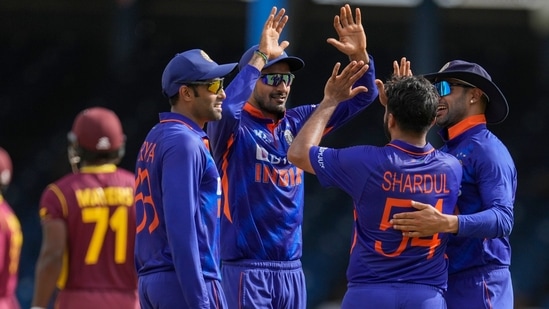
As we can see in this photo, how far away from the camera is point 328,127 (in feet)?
21.7

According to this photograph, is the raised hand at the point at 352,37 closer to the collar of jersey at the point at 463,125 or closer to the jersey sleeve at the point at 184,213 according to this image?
the collar of jersey at the point at 463,125

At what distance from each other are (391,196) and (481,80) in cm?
97

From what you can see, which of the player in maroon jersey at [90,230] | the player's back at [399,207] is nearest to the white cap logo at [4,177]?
the player in maroon jersey at [90,230]

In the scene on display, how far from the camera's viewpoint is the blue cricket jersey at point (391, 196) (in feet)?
17.4

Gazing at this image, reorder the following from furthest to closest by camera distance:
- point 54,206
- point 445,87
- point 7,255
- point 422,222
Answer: point 7,255 < point 54,206 < point 445,87 < point 422,222

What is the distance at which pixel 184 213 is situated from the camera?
16.3 ft

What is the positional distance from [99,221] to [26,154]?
600 inches

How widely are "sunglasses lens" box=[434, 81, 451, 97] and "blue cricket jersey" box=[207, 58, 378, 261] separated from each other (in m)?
0.64

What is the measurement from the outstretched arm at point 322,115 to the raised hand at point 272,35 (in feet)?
2.05

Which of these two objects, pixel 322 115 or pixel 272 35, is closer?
pixel 322 115

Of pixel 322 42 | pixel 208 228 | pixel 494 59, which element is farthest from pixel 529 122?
pixel 208 228

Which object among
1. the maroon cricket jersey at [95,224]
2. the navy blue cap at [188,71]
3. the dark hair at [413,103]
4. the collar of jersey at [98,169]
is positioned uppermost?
the navy blue cap at [188,71]

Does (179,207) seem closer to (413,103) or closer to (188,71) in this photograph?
(188,71)

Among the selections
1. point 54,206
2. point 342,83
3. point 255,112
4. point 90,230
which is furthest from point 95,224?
point 342,83
